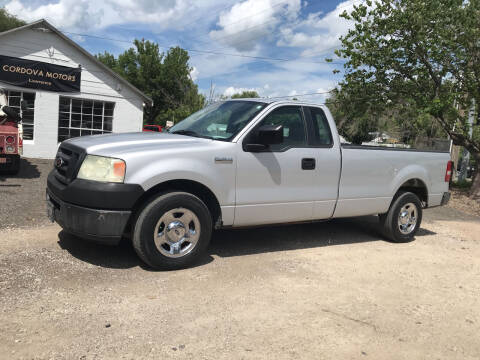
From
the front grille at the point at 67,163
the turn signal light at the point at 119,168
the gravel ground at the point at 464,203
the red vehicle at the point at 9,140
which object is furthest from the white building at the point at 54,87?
the turn signal light at the point at 119,168

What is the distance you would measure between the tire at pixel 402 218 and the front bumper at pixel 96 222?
13.4 feet

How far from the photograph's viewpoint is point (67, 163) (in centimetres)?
457

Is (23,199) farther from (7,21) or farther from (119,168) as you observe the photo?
(7,21)

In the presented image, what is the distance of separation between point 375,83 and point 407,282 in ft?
35.0

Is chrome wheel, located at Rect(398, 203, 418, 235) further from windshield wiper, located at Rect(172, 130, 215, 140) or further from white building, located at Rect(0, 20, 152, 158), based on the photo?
white building, located at Rect(0, 20, 152, 158)

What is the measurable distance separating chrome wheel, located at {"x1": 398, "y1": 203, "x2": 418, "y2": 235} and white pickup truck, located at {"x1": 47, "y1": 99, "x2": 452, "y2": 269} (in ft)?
0.77

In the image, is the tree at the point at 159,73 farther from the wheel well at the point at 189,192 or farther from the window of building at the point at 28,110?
the wheel well at the point at 189,192

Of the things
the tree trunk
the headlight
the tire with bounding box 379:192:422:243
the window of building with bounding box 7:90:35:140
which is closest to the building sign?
the window of building with bounding box 7:90:35:140

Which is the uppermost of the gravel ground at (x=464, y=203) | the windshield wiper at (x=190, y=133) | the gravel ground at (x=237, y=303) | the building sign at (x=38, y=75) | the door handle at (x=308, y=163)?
the building sign at (x=38, y=75)

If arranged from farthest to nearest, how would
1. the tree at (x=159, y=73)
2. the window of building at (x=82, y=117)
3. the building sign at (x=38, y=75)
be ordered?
the tree at (x=159, y=73), the window of building at (x=82, y=117), the building sign at (x=38, y=75)

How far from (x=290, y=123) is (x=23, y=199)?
16.6 feet

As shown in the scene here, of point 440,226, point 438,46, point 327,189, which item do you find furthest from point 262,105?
point 438,46

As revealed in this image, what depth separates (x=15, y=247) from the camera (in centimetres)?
495

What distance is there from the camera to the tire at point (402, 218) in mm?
6543
